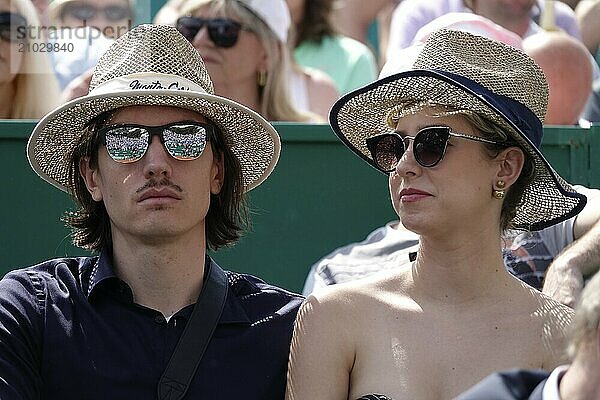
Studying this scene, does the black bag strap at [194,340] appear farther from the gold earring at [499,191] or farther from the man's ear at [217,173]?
the gold earring at [499,191]

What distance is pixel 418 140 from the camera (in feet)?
10.6

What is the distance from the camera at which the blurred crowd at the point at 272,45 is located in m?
5.14

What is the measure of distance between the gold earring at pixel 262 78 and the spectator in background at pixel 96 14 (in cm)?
80

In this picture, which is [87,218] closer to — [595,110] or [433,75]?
[433,75]

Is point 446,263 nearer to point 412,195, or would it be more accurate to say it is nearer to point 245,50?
point 412,195

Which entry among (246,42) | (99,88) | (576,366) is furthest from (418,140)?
(246,42)

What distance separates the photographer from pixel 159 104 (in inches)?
132

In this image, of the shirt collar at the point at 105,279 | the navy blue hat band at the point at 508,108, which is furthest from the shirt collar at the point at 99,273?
the navy blue hat band at the point at 508,108

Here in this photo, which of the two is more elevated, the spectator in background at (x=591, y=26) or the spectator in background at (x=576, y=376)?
the spectator in background at (x=576, y=376)

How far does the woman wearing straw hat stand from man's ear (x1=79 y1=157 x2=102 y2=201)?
0.66m

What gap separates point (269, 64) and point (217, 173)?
5.73 feet

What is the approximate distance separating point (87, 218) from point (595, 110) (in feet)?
9.73

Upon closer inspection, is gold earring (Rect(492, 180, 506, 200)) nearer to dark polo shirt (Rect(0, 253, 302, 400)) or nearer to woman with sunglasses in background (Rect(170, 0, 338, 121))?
dark polo shirt (Rect(0, 253, 302, 400))

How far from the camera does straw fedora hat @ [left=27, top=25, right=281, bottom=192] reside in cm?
336
